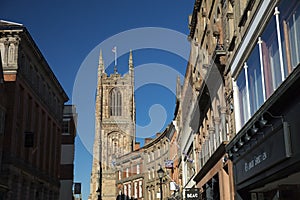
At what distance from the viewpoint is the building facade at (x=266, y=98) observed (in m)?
11.0

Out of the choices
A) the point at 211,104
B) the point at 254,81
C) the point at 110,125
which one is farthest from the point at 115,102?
the point at 254,81

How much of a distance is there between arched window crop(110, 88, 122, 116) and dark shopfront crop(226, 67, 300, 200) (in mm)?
124616

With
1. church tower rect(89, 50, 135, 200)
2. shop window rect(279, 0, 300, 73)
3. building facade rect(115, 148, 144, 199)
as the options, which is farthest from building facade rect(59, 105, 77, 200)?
church tower rect(89, 50, 135, 200)

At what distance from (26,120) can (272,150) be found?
3131 cm

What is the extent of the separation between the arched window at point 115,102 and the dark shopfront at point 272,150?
125m

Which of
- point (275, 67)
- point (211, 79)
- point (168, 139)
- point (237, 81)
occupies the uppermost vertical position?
point (168, 139)

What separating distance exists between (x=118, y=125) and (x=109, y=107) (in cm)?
655

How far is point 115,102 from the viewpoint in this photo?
144m

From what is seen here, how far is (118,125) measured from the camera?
139125 mm

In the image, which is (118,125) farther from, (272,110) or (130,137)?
(272,110)

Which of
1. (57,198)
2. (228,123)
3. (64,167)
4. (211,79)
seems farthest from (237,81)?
(64,167)

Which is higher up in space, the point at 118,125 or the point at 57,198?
the point at 118,125

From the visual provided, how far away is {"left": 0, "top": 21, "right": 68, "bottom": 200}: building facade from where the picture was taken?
117 ft

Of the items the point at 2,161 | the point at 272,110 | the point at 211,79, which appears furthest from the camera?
the point at 2,161
